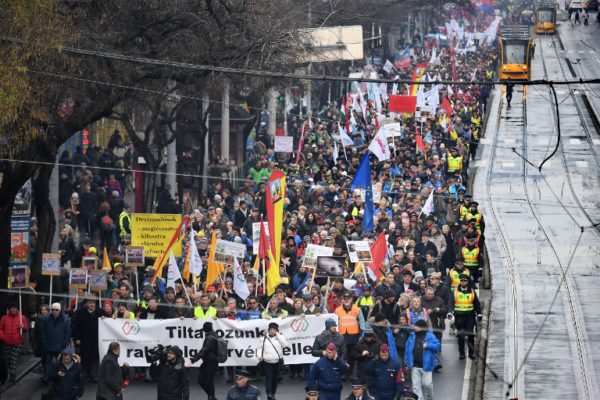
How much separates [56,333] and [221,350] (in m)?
2.40

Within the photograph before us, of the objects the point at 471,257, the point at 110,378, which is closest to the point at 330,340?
the point at 110,378

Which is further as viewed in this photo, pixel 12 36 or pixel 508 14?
pixel 508 14

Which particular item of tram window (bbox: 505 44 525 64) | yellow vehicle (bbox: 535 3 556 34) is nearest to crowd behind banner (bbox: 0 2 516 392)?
tram window (bbox: 505 44 525 64)

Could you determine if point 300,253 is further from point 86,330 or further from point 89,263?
point 86,330

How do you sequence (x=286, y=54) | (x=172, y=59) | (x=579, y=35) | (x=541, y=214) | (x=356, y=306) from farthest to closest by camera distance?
(x=579, y=35) → (x=541, y=214) → (x=286, y=54) → (x=172, y=59) → (x=356, y=306)

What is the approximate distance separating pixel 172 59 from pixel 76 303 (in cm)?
519

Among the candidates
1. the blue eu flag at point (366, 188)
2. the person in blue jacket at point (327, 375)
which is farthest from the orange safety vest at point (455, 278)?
the person in blue jacket at point (327, 375)

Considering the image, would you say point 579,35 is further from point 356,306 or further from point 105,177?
point 356,306

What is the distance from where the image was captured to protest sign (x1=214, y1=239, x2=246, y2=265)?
22250 mm

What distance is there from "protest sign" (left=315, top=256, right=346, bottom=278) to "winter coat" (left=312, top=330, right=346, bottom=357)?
3632 millimetres

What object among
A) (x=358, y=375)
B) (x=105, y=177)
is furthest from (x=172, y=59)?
(x=105, y=177)

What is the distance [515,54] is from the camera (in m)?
59.5

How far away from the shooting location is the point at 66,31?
20.9 meters

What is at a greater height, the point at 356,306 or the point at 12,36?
the point at 12,36
